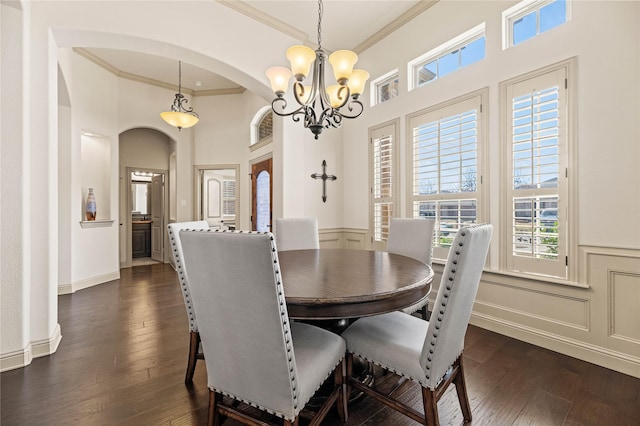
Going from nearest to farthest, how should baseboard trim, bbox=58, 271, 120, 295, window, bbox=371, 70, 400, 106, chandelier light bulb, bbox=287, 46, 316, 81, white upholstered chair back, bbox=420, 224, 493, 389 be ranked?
white upholstered chair back, bbox=420, 224, 493, 389, chandelier light bulb, bbox=287, 46, 316, 81, window, bbox=371, 70, 400, 106, baseboard trim, bbox=58, 271, 120, 295

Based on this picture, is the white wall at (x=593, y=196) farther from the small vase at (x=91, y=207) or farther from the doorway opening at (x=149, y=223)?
the doorway opening at (x=149, y=223)

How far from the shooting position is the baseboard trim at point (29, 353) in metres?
2.01

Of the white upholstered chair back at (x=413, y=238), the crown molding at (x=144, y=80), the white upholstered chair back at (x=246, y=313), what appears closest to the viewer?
the white upholstered chair back at (x=246, y=313)

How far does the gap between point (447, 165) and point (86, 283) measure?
5108mm

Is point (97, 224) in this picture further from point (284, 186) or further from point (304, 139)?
point (304, 139)

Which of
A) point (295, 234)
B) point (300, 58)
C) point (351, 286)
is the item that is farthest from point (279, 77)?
point (351, 286)

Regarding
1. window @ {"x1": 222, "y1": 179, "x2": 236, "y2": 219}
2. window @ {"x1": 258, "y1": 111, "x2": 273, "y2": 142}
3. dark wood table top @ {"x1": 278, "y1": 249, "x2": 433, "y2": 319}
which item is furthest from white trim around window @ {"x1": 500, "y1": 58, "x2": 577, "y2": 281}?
window @ {"x1": 222, "y1": 179, "x2": 236, "y2": 219}

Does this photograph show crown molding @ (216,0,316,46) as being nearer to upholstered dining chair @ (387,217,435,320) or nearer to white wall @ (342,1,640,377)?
white wall @ (342,1,640,377)

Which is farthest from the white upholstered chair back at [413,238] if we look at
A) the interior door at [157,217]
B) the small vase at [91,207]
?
the interior door at [157,217]

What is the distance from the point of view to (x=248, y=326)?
3.54ft

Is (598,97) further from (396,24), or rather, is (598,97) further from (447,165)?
(396,24)

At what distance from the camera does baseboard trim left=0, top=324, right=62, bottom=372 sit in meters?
2.01

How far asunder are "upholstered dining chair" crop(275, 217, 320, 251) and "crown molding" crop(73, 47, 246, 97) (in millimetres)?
3909

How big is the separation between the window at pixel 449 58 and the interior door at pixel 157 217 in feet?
18.3
